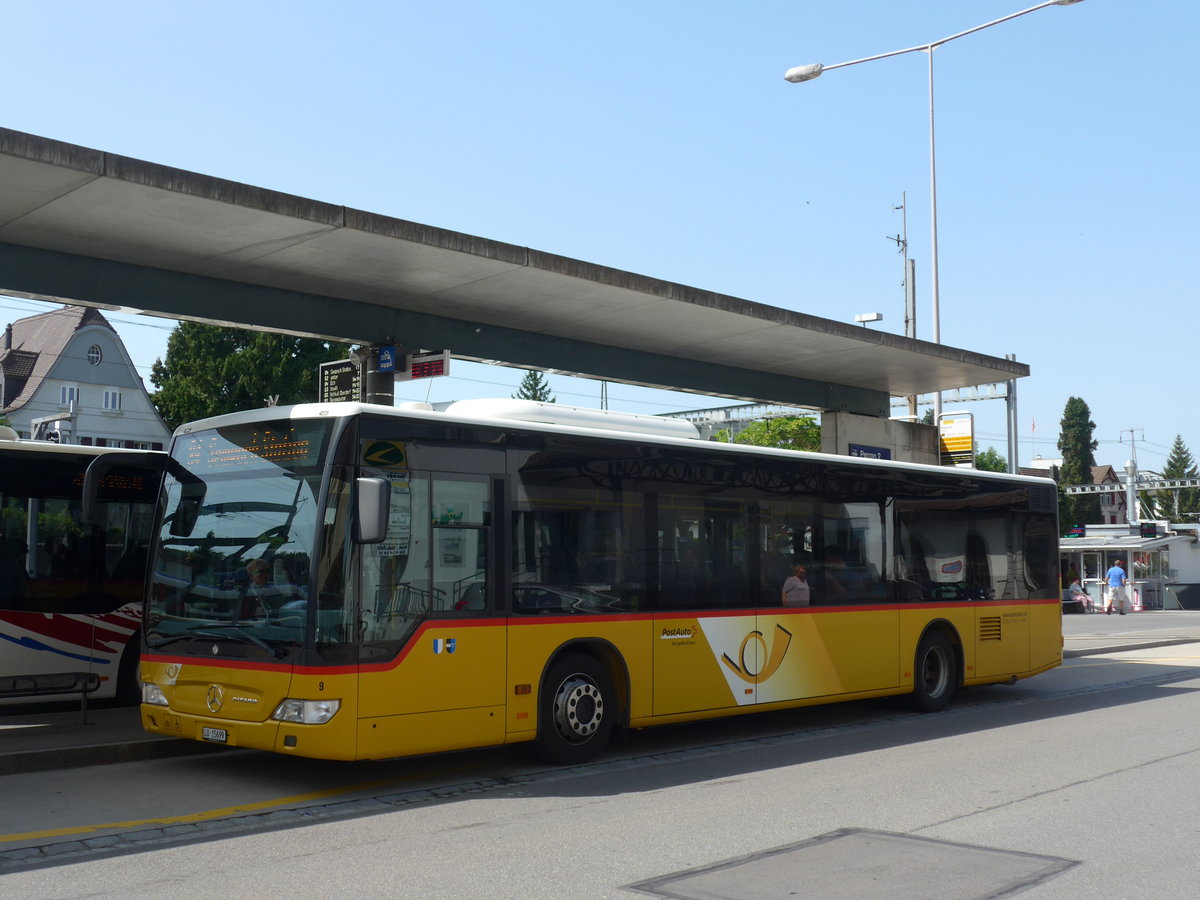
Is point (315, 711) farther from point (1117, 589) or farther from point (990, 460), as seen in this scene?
point (990, 460)

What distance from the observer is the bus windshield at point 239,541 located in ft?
29.4

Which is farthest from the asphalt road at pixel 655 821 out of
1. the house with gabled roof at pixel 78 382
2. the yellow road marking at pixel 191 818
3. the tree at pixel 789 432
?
the tree at pixel 789 432

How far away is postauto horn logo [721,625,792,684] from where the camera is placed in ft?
39.0

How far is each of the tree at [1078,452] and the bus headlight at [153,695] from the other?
110m

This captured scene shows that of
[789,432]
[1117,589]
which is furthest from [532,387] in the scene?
[1117,589]

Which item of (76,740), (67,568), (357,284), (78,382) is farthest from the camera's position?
(78,382)

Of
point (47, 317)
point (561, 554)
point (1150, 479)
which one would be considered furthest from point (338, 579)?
point (1150, 479)

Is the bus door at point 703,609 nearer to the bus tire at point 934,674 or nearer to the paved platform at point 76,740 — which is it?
the bus tire at point 934,674

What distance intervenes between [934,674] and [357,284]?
327 inches

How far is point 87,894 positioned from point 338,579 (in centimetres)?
298

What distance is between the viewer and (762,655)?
39.9 feet

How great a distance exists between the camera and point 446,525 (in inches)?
376

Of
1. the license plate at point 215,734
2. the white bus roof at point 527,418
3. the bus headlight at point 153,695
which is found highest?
the white bus roof at point 527,418

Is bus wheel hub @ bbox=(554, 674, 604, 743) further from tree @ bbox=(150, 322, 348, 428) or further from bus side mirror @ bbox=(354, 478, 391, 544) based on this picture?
tree @ bbox=(150, 322, 348, 428)
